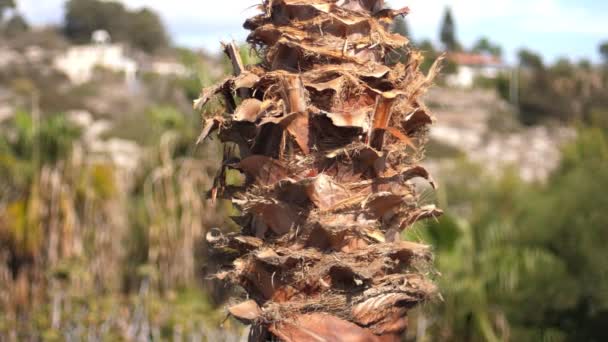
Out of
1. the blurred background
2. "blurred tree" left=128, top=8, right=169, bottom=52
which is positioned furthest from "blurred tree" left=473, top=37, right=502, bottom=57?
the blurred background

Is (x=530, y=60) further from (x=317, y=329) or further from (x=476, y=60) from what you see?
(x=317, y=329)

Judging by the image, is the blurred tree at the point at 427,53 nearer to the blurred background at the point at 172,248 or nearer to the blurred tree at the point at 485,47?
the blurred background at the point at 172,248

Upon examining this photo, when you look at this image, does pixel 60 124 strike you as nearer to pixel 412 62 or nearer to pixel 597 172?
pixel 597 172

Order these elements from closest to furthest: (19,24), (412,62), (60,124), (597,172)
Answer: (412,62)
(60,124)
(597,172)
(19,24)

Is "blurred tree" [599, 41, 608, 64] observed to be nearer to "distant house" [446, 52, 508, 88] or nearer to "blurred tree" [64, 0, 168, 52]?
"distant house" [446, 52, 508, 88]

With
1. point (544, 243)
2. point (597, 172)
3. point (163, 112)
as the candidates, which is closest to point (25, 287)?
point (163, 112)

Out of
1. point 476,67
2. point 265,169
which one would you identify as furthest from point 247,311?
point 476,67
